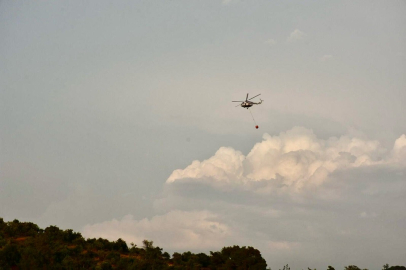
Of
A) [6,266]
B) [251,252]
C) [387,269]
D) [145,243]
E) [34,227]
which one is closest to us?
[6,266]

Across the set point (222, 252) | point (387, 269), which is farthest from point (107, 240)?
point (387, 269)

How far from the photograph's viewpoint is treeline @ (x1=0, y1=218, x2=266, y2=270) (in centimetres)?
9231

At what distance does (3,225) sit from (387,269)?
111m

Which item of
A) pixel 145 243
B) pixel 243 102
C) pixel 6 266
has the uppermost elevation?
pixel 243 102

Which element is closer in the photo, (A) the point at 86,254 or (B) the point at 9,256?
(B) the point at 9,256

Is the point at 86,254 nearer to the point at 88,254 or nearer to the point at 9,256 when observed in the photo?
the point at 88,254

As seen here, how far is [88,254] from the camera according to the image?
99.8m

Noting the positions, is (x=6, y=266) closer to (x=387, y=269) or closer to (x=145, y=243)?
(x=145, y=243)

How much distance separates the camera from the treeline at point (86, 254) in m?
92.3

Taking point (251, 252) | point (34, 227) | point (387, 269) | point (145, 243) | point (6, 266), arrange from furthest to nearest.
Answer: point (387, 269) < point (34, 227) < point (145, 243) < point (251, 252) < point (6, 266)

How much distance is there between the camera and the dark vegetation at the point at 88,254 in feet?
303

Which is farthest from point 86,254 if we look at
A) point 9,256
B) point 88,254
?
point 9,256

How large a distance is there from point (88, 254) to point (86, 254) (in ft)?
2.41

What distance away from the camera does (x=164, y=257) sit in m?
106
